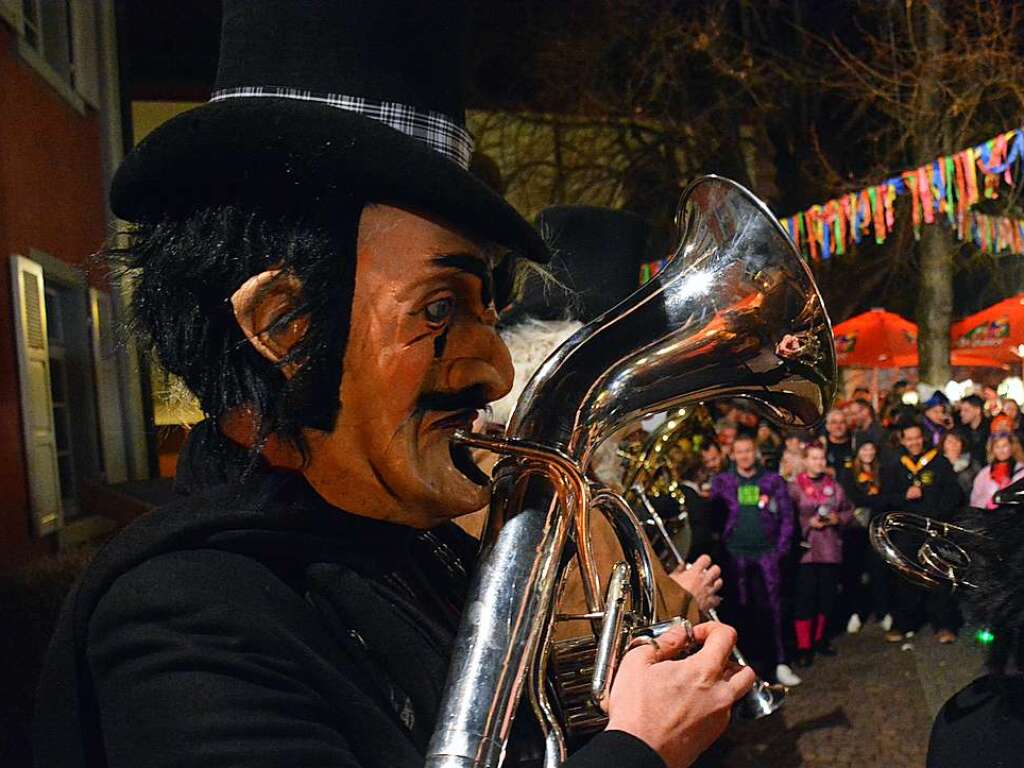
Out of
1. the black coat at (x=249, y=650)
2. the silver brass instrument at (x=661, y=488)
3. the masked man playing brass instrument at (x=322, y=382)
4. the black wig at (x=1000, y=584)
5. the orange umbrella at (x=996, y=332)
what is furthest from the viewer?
the orange umbrella at (x=996, y=332)

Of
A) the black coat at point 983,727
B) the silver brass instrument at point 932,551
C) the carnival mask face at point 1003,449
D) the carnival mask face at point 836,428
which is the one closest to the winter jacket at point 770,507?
the carnival mask face at point 1003,449

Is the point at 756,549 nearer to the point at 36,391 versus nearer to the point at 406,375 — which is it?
the point at 36,391

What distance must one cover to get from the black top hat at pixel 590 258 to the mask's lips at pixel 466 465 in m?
1.96

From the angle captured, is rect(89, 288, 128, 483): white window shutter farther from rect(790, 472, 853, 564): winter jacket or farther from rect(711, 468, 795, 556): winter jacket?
rect(790, 472, 853, 564): winter jacket

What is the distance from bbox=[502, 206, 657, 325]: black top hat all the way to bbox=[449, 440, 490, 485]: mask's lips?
1964mm

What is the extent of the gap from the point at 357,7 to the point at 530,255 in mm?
434

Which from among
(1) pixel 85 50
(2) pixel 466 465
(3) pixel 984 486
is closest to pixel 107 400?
(1) pixel 85 50

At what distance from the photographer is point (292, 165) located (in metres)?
1.17

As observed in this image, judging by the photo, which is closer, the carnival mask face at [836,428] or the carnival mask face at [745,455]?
the carnival mask face at [745,455]

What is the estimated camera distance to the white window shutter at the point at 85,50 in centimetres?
515

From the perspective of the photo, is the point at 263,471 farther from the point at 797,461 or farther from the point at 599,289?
the point at 797,461

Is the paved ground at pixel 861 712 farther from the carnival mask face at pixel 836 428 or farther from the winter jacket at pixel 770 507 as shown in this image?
the carnival mask face at pixel 836 428

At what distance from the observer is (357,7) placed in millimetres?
1229

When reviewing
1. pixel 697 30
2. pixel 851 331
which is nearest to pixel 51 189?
pixel 697 30
